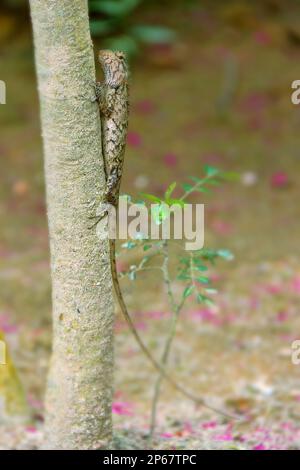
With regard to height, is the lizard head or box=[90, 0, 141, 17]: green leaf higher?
box=[90, 0, 141, 17]: green leaf

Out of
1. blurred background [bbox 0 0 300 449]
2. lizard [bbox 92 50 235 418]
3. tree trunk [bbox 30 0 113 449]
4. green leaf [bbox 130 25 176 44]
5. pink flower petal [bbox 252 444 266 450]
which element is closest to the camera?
tree trunk [bbox 30 0 113 449]

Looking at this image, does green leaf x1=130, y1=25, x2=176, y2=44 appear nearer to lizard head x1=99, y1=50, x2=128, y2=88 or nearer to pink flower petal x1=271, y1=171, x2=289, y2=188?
pink flower petal x1=271, y1=171, x2=289, y2=188

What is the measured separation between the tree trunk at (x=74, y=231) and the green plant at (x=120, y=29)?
4.74m

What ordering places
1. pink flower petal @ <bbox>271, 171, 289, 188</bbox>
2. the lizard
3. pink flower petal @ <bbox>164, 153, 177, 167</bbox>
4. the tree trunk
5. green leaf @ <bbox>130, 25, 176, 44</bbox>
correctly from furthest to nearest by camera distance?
1. green leaf @ <bbox>130, 25, 176, 44</bbox>
2. pink flower petal @ <bbox>164, 153, 177, 167</bbox>
3. pink flower petal @ <bbox>271, 171, 289, 188</bbox>
4. the lizard
5. the tree trunk

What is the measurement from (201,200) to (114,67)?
3.25 m

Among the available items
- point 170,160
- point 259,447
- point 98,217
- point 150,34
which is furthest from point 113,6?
point 259,447

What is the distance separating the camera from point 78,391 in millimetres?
2664

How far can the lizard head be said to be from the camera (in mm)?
2468

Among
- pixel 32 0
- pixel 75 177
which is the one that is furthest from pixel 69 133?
pixel 32 0

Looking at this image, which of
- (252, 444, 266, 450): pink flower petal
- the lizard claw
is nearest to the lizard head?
the lizard claw

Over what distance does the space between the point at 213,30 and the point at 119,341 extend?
16.2 ft

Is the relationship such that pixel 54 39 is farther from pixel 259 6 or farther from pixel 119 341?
pixel 259 6

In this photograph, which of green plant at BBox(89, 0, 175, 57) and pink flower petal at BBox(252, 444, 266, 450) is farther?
green plant at BBox(89, 0, 175, 57)

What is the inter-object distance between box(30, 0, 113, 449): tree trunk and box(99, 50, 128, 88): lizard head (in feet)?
0.27
